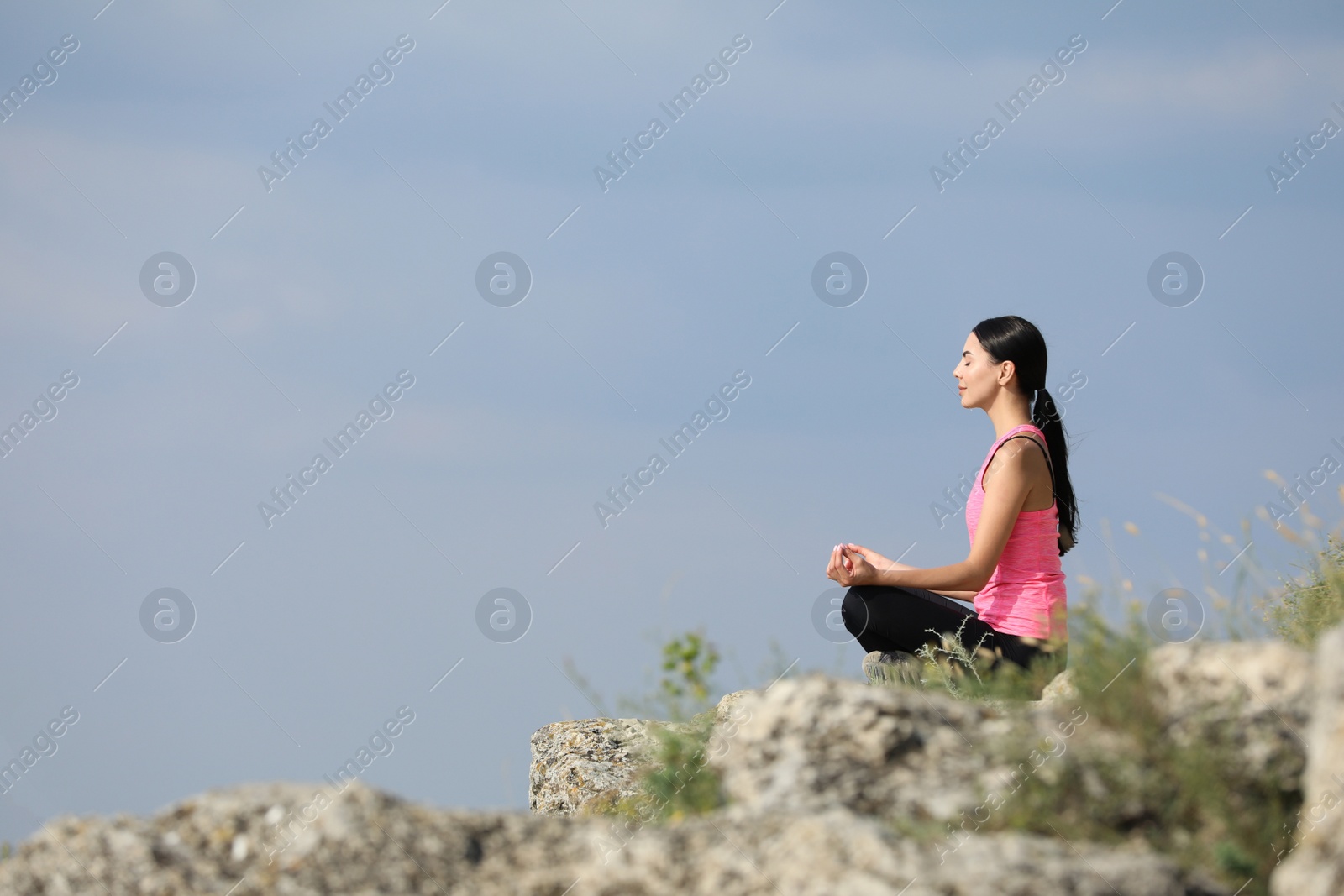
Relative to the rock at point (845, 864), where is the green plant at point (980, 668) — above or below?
below

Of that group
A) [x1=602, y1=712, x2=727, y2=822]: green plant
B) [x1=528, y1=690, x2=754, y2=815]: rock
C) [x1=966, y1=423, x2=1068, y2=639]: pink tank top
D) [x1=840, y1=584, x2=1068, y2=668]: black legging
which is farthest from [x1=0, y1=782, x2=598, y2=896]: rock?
[x1=528, y1=690, x2=754, y2=815]: rock

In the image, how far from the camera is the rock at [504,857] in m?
3.21

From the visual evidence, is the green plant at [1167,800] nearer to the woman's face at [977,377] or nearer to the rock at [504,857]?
the rock at [504,857]

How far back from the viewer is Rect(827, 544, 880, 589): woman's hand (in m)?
6.89

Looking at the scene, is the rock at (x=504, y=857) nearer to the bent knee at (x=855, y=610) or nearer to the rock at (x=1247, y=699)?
the rock at (x=1247, y=699)

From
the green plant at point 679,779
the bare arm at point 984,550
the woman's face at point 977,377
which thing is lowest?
the bare arm at point 984,550

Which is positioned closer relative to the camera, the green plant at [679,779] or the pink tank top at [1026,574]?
the green plant at [679,779]

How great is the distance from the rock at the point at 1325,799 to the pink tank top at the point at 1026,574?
335cm

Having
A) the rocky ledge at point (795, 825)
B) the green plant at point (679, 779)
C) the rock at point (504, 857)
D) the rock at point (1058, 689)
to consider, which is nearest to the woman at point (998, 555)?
the rock at point (1058, 689)

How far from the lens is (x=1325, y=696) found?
11.0 feet

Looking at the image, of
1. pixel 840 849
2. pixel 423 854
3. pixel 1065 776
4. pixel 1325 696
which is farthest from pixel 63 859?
pixel 1325 696

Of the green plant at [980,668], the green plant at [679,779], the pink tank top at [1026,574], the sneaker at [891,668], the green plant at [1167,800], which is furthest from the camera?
the pink tank top at [1026,574]

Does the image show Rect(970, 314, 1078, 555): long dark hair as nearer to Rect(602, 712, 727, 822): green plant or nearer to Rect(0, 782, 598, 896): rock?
Rect(602, 712, 727, 822): green plant

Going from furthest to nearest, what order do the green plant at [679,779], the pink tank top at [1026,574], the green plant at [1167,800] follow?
the pink tank top at [1026,574] → the green plant at [679,779] → the green plant at [1167,800]
